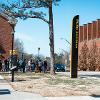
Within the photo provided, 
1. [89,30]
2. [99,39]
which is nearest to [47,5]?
[99,39]

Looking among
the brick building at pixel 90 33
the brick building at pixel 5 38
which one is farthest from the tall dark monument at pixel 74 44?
the brick building at pixel 90 33

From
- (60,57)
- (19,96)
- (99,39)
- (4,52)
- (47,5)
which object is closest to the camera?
(19,96)

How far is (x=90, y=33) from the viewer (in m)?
84.6

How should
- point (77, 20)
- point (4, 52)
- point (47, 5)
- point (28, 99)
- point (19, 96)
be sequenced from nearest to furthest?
point (28, 99)
point (19, 96)
point (77, 20)
point (47, 5)
point (4, 52)

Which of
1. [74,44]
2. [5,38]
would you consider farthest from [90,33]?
[74,44]

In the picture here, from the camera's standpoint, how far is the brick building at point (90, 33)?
79750 mm

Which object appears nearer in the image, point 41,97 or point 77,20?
point 41,97

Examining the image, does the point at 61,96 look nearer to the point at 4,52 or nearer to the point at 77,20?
the point at 77,20

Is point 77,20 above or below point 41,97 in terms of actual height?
above

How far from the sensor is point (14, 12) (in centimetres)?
3797

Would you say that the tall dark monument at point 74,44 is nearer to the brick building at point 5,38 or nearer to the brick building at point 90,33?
the brick building at point 5,38

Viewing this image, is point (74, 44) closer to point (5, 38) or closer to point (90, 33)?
point (5, 38)

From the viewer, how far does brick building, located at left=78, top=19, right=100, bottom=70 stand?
262ft

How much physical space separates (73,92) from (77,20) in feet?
45.1
